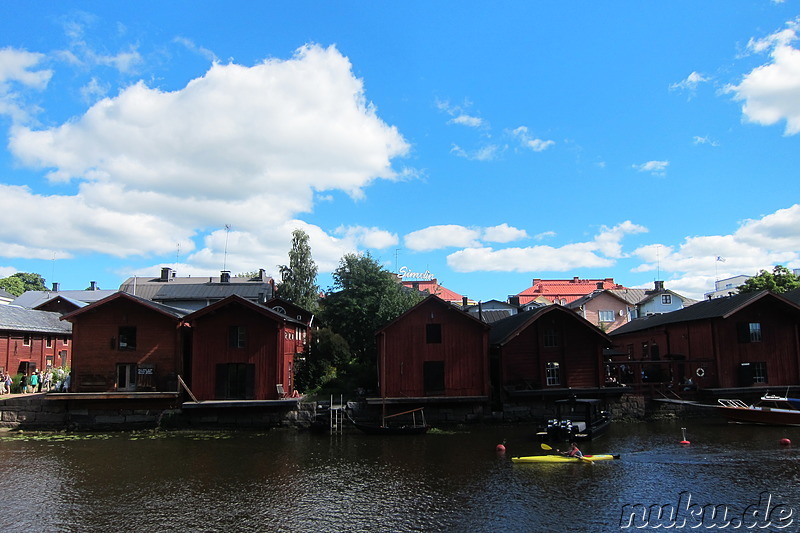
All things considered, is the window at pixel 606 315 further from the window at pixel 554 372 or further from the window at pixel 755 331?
the window at pixel 554 372

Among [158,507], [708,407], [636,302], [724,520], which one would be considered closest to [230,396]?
[158,507]

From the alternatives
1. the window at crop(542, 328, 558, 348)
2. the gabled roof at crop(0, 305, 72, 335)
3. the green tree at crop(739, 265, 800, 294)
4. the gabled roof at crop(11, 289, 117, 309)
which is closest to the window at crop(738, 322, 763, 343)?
the window at crop(542, 328, 558, 348)

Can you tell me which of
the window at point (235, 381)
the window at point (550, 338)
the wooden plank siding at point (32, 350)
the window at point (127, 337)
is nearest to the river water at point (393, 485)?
the window at point (235, 381)

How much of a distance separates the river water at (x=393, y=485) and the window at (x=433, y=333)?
Answer: 22.6 ft

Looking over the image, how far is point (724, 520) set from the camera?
15.8 metres

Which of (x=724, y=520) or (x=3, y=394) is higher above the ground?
(x=3, y=394)

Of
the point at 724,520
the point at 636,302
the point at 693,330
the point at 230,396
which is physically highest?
the point at 636,302

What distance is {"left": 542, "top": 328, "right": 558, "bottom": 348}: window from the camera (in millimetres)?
36562

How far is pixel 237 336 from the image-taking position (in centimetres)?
3431

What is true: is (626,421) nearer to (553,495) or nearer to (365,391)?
(365,391)

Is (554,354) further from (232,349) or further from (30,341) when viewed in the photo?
(30,341)

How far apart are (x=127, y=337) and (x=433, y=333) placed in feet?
61.6

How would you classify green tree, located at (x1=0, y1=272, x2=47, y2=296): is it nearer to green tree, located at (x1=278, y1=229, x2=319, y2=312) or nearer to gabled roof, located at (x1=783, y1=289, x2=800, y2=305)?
green tree, located at (x1=278, y1=229, x2=319, y2=312)

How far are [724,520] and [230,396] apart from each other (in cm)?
2643
